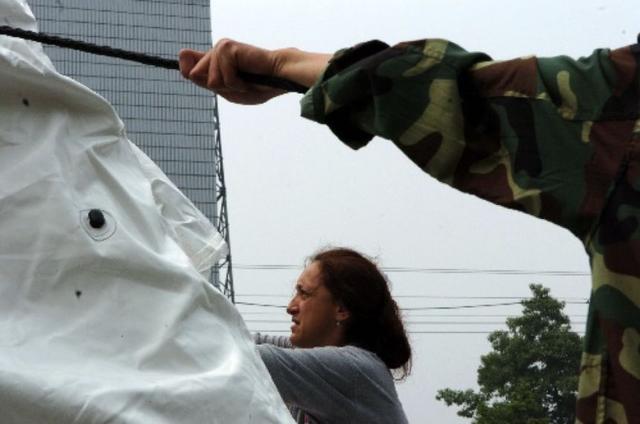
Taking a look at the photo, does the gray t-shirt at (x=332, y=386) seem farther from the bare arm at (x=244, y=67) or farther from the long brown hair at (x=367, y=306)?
the bare arm at (x=244, y=67)

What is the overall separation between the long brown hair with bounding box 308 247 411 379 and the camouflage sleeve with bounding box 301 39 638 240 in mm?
1341

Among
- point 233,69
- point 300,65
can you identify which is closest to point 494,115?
point 300,65

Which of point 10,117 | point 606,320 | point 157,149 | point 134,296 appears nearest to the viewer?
point 606,320

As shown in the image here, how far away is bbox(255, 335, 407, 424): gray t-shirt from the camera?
199 centimetres

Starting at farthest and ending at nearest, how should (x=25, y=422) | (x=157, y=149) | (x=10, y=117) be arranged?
(x=157, y=149), (x=10, y=117), (x=25, y=422)

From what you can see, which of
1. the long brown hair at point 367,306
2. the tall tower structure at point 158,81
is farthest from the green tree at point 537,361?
the long brown hair at point 367,306

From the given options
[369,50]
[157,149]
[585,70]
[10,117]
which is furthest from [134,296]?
[157,149]

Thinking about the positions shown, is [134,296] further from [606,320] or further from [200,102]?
[200,102]

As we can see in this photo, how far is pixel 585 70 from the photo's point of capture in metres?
0.85

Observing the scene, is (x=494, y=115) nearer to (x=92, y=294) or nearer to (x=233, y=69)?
(x=233, y=69)

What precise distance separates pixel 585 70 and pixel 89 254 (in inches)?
30.4

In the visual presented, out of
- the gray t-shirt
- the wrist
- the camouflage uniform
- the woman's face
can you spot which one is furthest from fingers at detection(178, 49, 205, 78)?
the woman's face

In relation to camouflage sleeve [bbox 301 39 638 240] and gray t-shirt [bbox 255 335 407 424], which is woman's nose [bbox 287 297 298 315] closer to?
gray t-shirt [bbox 255 335 407 424]

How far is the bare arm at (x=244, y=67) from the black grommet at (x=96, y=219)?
326mm
